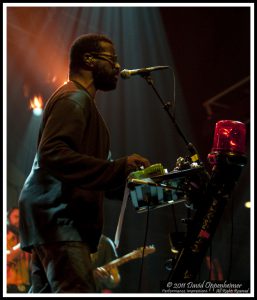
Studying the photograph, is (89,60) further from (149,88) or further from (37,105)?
(37,105)

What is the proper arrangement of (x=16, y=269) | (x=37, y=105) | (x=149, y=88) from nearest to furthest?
1. (x=16, y=269)
2. (x=149, y=88)
3. (x=37, y=105)

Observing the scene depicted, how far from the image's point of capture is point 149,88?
25.5 ft

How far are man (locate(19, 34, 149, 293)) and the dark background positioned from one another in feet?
17.1

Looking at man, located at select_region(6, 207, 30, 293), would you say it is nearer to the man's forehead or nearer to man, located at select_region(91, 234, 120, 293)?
man, located at select_region(91, 234, 120, 293)

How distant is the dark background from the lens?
7020 millimetres

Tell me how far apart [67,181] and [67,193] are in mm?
94

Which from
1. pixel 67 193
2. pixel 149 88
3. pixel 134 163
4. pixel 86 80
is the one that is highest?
pixel 149 88

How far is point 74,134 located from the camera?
1.82m

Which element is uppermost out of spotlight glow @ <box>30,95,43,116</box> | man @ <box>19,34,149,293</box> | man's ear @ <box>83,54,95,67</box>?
spotlight glow @ <box>30,95,43,116</box>

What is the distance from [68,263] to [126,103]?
644 cm

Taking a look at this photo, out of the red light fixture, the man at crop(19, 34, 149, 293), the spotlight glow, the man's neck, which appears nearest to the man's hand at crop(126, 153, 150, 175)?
the man at crop(19, 34, 149, 293)

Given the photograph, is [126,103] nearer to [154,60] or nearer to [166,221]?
[154,60]

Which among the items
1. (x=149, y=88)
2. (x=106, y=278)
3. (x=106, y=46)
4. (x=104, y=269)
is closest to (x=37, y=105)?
(x=149, y=88)

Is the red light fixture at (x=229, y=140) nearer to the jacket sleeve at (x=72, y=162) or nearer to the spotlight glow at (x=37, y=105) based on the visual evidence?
the jacket sleeve at (x=72, y=162)
